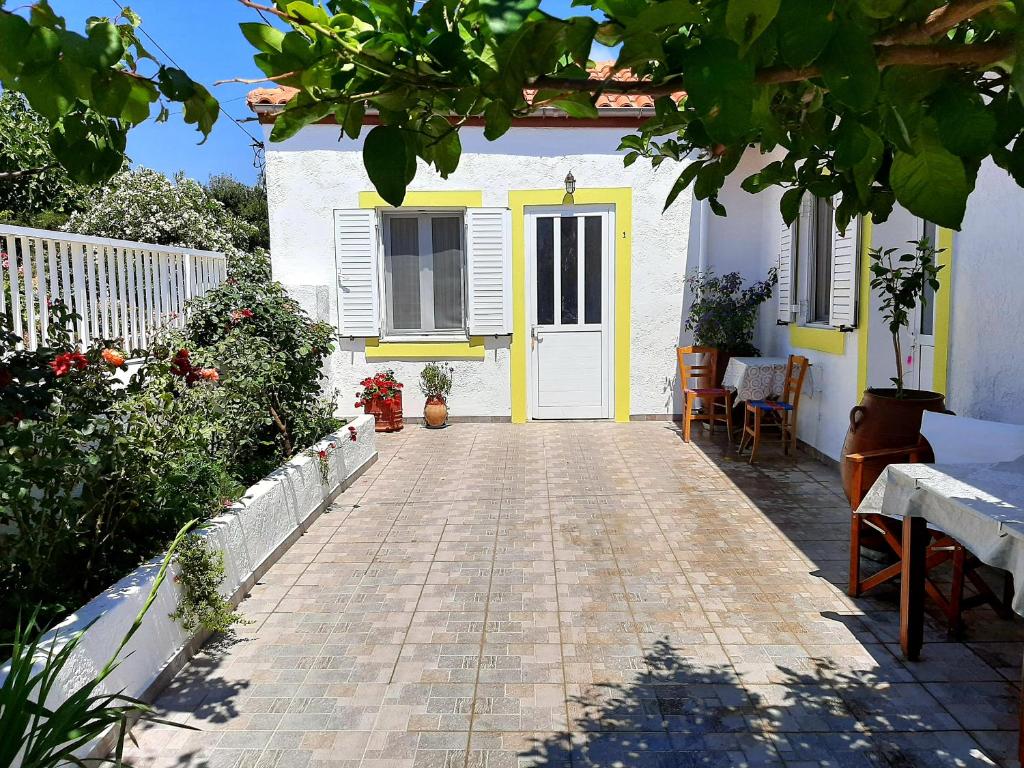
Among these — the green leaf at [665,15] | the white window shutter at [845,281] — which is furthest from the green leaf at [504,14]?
the white window shutter at [845,281]

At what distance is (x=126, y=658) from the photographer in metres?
2.53

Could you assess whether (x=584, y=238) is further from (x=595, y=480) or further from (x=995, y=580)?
(x=995, y=580)

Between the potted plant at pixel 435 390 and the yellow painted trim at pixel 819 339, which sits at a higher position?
the yellow painted trim at pixel 819 339

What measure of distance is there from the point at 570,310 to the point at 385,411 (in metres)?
2.48

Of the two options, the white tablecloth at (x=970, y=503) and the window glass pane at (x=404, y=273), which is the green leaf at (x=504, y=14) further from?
the window glass pane at (x=404, y=273)

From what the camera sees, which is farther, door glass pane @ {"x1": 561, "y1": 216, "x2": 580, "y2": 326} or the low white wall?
door glass pane @ {"x1": 561, "y1": 216, "x2": 580, "y2": 326}

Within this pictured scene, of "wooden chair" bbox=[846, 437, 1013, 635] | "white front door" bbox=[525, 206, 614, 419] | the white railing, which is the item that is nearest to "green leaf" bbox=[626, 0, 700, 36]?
"wooden chair" bbox=[846, 437, 1013, 635]

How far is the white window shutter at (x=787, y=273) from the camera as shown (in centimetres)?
A: 722

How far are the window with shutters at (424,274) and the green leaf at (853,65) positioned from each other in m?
7.92

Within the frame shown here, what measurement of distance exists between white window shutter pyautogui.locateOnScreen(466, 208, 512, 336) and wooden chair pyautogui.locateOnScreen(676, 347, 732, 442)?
2092mm

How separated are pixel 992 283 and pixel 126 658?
4.68 meters

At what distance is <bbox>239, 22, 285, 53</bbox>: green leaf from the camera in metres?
0.97

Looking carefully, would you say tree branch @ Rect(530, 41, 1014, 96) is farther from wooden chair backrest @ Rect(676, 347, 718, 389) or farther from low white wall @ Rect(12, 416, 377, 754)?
wooden chair backrest @ Rect(676, 347, 718, 389)

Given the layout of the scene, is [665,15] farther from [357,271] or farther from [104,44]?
[357,271]
